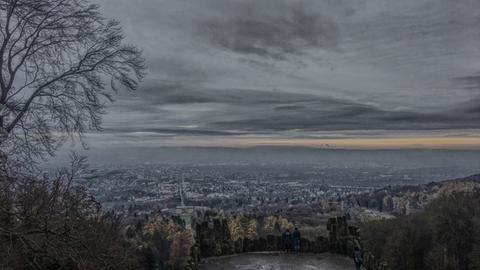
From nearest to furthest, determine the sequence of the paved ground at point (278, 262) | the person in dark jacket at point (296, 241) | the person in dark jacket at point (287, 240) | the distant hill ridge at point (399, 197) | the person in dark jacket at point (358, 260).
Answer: the person in dark jacket at point (358, 260) → the paved ground at point (278, 262) → the person in dark jacket at point (296, 241) → the person in dark jacket at point (287, 240) → the distant hill ridge at point (399, 197)

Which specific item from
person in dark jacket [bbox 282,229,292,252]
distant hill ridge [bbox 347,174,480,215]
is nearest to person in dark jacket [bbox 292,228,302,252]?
person in dark jacket [bbox 282,229,292,252]

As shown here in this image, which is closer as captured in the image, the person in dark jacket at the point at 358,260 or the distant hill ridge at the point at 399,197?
the person in dark jacket at the point at 358,260

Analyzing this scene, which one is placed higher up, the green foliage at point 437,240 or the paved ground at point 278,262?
the paved ground at point 278,262

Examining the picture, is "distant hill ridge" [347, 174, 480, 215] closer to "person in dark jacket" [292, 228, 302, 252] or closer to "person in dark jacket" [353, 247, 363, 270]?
"person in dark jacket" [292, 228, 302, 252]

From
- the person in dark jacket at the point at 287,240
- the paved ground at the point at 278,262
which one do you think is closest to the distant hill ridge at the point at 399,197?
the person in dark jacket at the point at 287,240

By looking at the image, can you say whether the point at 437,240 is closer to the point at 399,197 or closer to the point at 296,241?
the point at 296,241

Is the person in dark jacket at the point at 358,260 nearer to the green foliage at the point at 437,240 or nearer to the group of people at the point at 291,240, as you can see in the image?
the group of people at the point at 291,240
